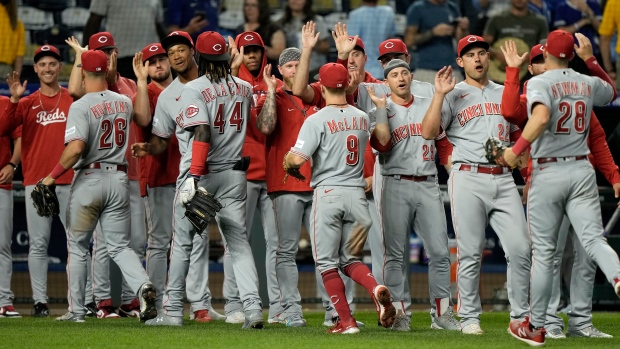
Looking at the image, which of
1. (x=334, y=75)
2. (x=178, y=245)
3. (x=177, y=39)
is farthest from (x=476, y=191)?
(x=177, y=39)

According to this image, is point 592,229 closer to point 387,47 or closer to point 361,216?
point 361,216

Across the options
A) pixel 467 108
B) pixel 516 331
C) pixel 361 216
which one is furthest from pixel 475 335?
pixel 467 108

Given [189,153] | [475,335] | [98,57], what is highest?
[98,57]

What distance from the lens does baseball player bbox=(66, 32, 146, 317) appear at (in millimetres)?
8719

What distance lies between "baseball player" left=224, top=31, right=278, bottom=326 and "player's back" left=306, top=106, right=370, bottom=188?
131 cm

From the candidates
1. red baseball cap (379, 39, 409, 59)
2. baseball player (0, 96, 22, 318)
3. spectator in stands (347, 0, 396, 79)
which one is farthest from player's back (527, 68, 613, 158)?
spectator in stands (347, 0, 396, 79)

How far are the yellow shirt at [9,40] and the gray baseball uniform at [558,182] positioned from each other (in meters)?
7.66

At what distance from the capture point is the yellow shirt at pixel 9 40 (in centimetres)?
1218

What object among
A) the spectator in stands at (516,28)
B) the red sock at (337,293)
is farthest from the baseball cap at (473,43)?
the spectator in stands at (516,28)

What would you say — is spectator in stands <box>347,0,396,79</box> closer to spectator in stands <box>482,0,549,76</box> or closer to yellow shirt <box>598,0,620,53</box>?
spectator in stands <box>482,0,549,76</box>

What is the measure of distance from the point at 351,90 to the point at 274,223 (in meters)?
1.31

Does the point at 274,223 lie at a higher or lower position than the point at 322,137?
lower

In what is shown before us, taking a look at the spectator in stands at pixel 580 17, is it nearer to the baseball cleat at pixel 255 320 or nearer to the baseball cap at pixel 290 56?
the baseball cap at pixel 290 56

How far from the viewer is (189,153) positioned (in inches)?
295
